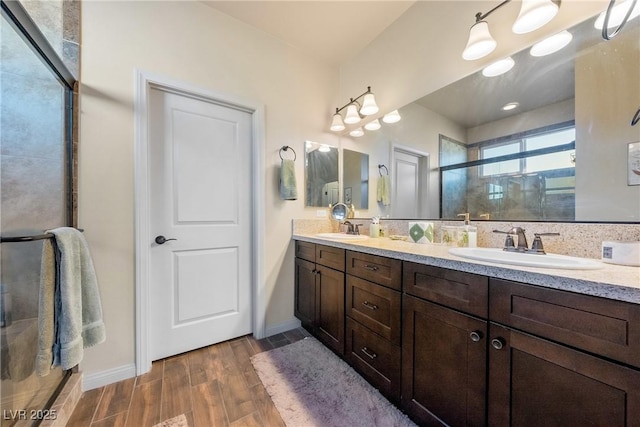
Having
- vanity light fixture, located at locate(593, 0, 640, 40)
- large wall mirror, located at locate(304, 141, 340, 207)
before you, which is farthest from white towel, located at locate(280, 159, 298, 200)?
vanity light fixture, located at locate(593, 0, 640, 40)

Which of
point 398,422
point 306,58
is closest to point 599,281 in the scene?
point 398,422

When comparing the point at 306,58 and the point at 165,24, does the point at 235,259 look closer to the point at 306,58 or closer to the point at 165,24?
the point at 165,24

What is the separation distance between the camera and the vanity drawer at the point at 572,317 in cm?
62

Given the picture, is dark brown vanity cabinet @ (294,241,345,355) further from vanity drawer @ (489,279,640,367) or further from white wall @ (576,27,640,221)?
white wall @ (576,27,640,221)

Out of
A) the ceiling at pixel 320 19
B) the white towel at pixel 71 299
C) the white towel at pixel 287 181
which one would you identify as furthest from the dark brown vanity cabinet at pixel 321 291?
the ceiling at pixel 320 19

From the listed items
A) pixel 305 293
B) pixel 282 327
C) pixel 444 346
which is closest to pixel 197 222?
pixel 305 293

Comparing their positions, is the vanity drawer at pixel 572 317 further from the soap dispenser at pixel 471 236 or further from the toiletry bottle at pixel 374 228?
the toiletry bottle at pixel 374 228

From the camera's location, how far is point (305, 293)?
82.0 inches

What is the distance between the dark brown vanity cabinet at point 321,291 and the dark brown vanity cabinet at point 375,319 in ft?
0.30

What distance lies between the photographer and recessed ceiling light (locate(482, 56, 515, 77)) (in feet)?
4.42

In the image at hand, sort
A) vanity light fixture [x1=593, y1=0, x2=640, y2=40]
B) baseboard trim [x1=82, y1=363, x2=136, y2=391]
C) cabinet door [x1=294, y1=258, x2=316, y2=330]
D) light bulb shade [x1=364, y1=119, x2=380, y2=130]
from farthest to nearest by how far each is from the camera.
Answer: light bulb shade [x1=364, y1=119, x2=380, y2=130], cabinet door [x1=294, y1=258, x2=316, y2=330], baseboard trim [x1=82, y1=363, x2=136, y2=391], vanity light fixture [x1=593, y1=0, x2=640, y2=40]

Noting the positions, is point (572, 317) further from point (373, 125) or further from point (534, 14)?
point (373, 125)

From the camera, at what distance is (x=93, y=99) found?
148cm

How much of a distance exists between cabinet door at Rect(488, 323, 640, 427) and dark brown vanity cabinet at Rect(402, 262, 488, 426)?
54mm
